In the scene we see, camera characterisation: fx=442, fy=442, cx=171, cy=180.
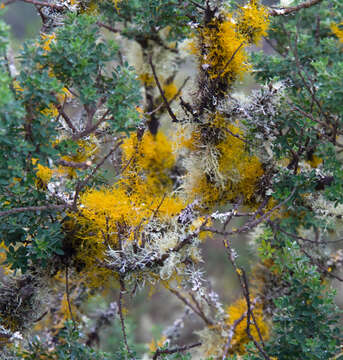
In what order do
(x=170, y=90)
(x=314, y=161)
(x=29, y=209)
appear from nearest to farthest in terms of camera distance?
(x=29, y=209), (x=314, y=161), (x=170, y=90)

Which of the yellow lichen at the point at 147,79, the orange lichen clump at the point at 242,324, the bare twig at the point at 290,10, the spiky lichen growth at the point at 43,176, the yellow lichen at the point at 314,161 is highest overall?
the yellow lichen at the point at 147,79

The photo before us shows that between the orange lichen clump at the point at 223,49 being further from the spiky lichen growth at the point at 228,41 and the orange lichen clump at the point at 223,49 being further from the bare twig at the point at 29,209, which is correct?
the bare twig at the point at 29,209

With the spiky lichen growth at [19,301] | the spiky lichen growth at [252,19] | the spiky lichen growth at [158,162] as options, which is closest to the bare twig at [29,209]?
the spiky lichen growth at [19,301]

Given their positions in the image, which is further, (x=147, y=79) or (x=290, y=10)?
(x=147, y=79)

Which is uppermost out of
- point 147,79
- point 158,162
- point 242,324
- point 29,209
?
point 147,79

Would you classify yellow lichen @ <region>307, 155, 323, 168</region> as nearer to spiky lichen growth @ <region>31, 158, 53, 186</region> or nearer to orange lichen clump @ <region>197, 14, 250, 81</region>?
orange lichen clump @ <region>197, 14, 250, 81</region>

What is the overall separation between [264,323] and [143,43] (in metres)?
0.99

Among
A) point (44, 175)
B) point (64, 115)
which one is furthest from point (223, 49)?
point (44, 175)

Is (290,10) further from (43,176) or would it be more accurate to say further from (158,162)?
(43,176)

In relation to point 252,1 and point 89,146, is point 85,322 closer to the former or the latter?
point 89,146

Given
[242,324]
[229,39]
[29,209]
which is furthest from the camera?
[242,324]

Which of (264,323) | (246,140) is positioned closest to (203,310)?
(264,323)

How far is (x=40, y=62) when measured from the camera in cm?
81

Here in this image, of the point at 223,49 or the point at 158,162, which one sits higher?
the point at 158,162
